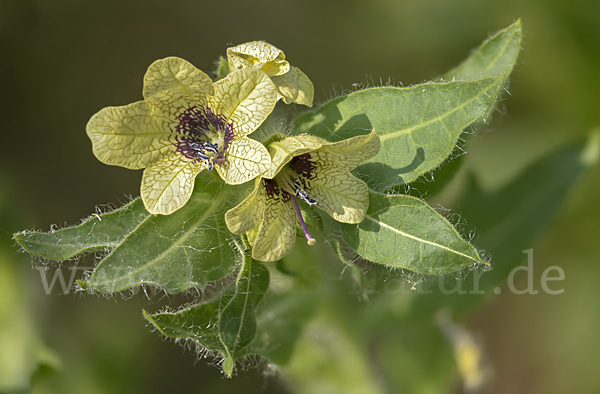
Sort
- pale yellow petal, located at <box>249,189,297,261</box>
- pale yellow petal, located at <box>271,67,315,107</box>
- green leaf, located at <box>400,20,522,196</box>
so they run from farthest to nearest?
green leaf, located at <box>400,20,522,196</box> → pale yellow petal, located at <box>271,67,315,107</box> → pale yellow petal, located at <box>249,189,297,261</box>

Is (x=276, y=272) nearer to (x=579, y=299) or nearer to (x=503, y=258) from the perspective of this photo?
(x=503, y=258)

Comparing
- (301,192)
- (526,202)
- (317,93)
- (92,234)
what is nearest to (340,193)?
(301,192)

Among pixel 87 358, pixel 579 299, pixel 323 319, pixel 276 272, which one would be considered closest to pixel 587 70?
pixel 579 299

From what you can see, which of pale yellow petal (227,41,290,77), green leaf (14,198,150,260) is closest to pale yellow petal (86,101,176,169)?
green leaf (14,198,150,260)

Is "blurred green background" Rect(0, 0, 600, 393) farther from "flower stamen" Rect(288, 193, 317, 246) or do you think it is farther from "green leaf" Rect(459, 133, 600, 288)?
"flower stamen" Rect(288, 193, 317, 246)

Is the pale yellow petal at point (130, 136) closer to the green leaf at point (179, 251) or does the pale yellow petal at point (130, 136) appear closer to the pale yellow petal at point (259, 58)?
the green leaf at point (179, 251)

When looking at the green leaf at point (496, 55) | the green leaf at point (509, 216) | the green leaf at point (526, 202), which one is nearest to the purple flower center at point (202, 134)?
the green leaf at point (496, 55)

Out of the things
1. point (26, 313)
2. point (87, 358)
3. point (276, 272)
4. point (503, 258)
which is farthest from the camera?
point (87, 358)
